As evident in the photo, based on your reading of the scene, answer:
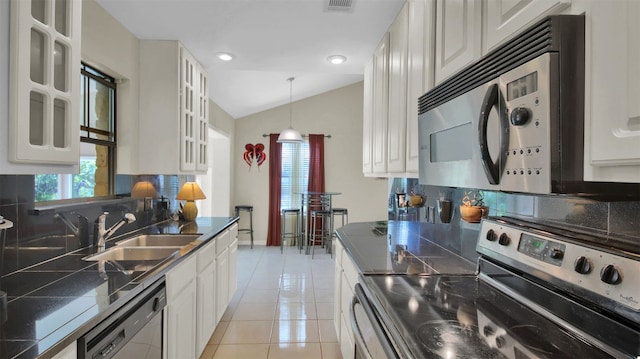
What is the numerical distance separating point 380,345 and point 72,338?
36.1 inches

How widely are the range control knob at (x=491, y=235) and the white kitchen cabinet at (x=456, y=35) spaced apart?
2.09 feet

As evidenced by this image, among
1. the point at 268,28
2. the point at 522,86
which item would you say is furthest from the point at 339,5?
the point at 522,86

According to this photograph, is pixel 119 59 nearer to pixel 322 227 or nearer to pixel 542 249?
pixel 542 249

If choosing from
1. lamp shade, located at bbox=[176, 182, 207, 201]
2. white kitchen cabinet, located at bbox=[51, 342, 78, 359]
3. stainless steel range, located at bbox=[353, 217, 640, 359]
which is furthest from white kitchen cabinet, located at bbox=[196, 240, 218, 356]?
stainless steel range, located at bbox=[353, 217, 640, 359]

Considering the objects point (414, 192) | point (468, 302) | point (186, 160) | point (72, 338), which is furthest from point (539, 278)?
point (186, 160)

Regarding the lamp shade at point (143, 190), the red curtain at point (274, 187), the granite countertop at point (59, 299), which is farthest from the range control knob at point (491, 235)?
the red curtain at point (274, 187)

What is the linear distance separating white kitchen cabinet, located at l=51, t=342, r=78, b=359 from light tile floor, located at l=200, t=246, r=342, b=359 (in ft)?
5.45

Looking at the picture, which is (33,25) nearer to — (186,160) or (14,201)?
(14,201)

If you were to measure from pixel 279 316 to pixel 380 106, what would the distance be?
211cm

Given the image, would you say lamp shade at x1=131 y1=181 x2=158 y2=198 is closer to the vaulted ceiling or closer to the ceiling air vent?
the vaulted ceiling

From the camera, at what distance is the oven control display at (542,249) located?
38.8 inches

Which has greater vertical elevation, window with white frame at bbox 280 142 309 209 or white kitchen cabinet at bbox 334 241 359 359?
window with white frame at bbox 280 142 309 209

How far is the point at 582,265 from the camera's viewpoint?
0.90m

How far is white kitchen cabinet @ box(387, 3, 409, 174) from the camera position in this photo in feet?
6.68
